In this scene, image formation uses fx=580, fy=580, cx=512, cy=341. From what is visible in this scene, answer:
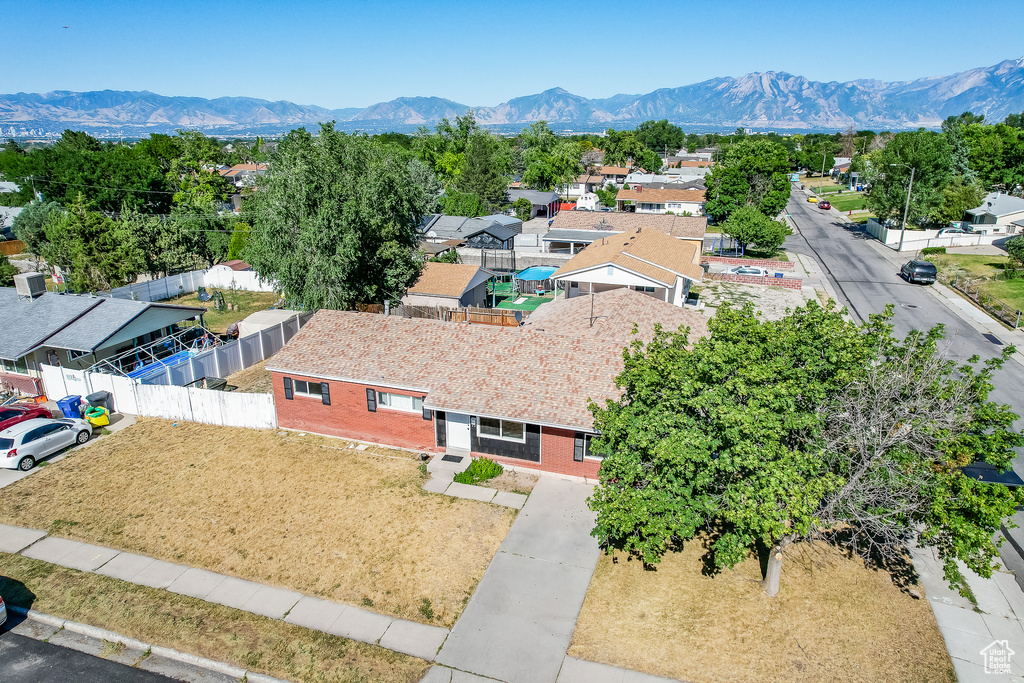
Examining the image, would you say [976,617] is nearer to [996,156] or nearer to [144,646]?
[144,646]

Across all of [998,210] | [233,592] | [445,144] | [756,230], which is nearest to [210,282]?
[233,592]

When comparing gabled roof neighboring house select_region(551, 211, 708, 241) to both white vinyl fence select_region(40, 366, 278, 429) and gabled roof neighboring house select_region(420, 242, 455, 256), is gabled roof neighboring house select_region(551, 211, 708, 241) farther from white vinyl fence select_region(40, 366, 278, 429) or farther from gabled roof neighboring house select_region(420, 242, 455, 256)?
white vinyl fence select_region(40, 366, 278, 429)

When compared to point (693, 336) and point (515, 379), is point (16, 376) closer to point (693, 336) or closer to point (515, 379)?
point (515, 379)

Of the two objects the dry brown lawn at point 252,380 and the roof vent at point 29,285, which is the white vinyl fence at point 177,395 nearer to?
the dry brown lawn at point 252,380

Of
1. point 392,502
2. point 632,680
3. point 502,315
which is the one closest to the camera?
point 632,680

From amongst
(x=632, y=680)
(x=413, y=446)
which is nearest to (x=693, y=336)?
(x=413, y=446)
